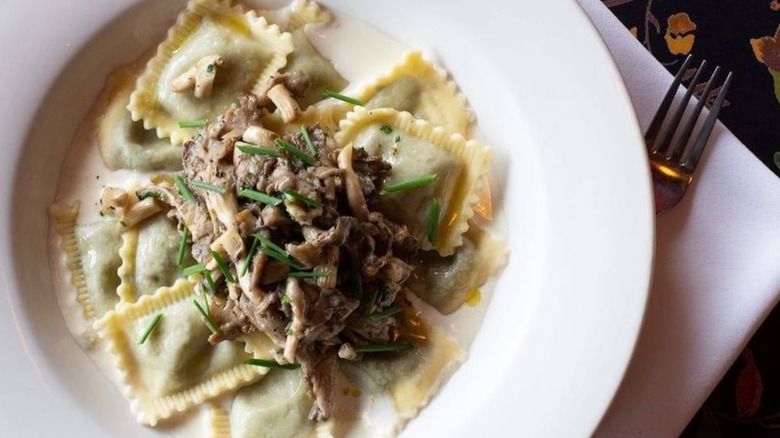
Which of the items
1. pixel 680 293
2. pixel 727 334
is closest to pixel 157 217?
pixel 680 293

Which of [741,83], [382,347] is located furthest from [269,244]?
[741,83]

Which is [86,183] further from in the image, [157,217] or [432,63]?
[432,63]

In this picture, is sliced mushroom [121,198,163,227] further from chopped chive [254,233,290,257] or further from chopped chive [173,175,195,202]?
chopped chive [254,233,290,257]

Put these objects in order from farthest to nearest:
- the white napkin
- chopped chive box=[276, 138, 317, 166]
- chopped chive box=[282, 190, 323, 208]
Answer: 1. the white napkin
2. chopped chive box=[276, 138, 317, 166]
3. chopped chive box=[282, 190, 323, 208]

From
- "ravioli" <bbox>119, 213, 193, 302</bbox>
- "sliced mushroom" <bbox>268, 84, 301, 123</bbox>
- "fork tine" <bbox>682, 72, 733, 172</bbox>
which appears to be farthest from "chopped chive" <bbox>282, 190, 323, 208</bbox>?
"fork tine" <bbox>682, 72, 733, 172</bbox>

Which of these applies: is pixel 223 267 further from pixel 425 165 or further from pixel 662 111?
pixel 662 111

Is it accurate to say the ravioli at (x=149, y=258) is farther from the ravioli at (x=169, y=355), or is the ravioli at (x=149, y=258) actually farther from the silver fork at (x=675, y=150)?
the silver fork at (x=675, y=150)
